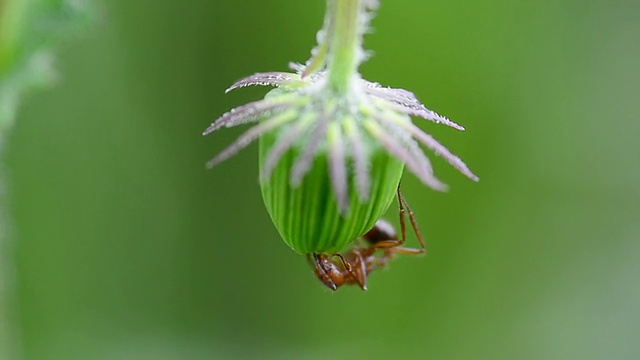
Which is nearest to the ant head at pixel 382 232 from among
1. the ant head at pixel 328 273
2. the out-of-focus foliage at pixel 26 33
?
the ant head at pixel 328 273

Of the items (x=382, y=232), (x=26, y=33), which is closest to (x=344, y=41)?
(x=26, y=33)

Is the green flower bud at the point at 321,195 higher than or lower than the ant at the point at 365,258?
higher

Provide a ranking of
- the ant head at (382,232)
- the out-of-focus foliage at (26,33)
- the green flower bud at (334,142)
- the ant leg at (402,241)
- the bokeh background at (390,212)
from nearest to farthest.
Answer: the green flower bud at (334,142)
the out-of-focus foliage at (26,33)
the ant leg at (402,241)
the ant head at (382,232)
the bokeh background at (390,212)

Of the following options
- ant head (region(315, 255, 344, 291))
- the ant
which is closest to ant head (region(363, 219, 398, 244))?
the ant

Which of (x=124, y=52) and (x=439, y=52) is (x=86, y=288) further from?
(x=439, y=52)

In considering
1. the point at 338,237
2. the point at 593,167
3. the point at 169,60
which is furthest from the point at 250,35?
the point at 338,237

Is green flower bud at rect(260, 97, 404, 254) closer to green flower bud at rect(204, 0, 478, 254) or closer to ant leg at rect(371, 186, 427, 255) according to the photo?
green flower bud at rect(204, 0, 478, 254)

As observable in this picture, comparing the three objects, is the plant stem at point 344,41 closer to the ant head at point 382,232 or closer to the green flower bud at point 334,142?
the green flower bud at point 334,142
